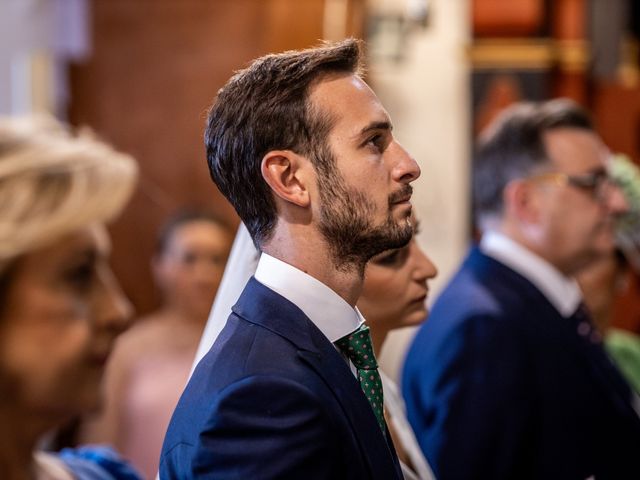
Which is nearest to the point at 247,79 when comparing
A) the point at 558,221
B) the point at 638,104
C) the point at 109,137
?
the point at 558,221

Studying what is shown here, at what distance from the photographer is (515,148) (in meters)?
3.51

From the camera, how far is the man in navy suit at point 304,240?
152cm

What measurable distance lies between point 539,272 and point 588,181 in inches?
15.3

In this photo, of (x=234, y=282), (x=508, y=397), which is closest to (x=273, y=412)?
(x=234, y=282)

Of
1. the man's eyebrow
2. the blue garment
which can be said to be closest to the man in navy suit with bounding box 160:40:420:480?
the man's eyebrow

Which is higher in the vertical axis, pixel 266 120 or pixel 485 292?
pixel 266 120

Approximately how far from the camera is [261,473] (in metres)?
1.46

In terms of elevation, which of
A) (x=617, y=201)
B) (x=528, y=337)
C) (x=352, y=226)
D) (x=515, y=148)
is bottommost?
(x=528, y=337)

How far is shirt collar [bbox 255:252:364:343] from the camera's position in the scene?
1.64 m

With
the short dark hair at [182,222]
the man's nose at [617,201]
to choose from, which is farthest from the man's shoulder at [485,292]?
the short dark hair at [182,222]

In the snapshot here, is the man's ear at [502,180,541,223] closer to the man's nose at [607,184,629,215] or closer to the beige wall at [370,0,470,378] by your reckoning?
the man's nose at [607,184,629,215]

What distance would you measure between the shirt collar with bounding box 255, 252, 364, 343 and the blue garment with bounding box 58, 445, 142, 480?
0.53 metres

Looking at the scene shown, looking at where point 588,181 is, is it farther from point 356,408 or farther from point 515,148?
point 356,408

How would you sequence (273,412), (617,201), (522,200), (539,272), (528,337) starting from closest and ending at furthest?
(273,412) → (528,337) → (539,272) → (522,200) → (617,201)
